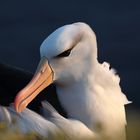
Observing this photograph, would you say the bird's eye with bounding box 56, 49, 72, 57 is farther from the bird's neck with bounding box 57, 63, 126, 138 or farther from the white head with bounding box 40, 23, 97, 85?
the bird's neck with bounding box 57, 63, 126, 138

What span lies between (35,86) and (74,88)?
0.47 meters

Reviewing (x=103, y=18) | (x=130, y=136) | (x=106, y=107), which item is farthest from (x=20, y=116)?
(x=103, y=18)

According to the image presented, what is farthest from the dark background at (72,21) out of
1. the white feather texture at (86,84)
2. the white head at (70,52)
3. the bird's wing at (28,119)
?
the bird's wing at (28,119)

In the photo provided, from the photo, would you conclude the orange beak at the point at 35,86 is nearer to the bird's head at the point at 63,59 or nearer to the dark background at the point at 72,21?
the bird's head at the point at 63,59

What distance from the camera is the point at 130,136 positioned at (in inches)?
128

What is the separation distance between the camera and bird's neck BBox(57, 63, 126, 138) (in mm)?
6562

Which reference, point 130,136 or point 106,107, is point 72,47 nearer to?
point 106,107

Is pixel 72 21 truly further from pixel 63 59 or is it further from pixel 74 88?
pixel 63 59

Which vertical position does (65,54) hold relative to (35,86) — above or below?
above

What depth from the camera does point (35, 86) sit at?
6.21 metres

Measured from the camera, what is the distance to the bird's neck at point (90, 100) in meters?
6.56

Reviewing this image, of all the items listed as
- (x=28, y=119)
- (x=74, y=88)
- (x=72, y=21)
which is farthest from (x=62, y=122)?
(x=72, y=21)

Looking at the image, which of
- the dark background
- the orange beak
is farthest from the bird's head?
the dark background

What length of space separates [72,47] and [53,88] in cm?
57
